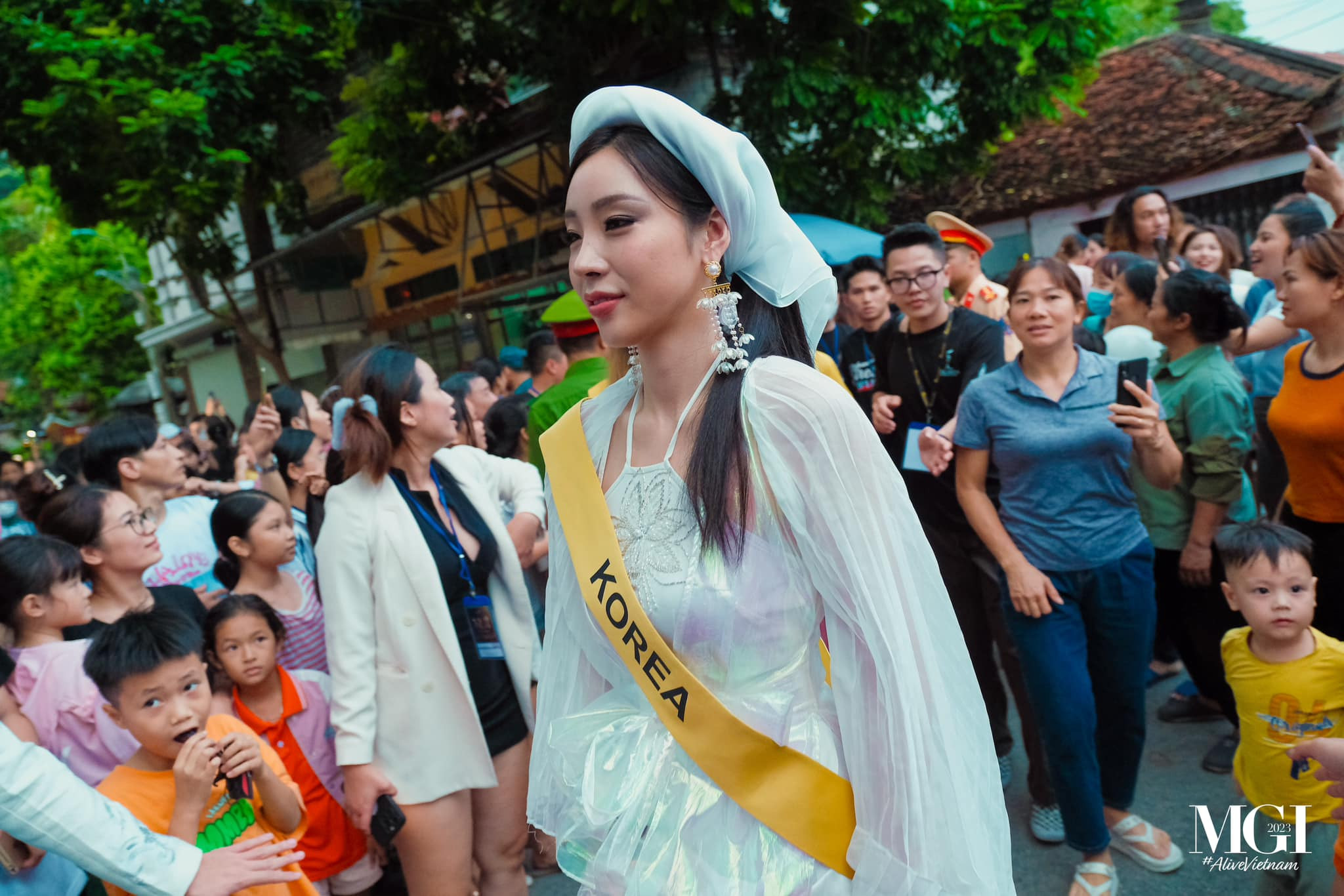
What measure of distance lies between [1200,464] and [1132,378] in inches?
33.5

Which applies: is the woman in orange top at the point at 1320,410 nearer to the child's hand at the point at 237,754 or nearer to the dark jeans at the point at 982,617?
the dark jeans at the point at 982,617

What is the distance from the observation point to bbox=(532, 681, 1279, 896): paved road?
121 inches

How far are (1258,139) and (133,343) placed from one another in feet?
102

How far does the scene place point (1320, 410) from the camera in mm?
3027

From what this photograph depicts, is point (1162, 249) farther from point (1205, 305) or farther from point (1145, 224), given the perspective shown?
point (1205, 305)

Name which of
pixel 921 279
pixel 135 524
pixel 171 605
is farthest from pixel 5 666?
pixel 921 279

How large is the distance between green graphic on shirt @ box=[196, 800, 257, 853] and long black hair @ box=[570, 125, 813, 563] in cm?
178

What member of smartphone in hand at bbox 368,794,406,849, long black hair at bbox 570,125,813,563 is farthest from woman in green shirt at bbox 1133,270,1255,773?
smartphone in hand at bbox 368,794,406,849

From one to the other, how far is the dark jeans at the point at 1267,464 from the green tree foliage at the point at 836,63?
4813 mm

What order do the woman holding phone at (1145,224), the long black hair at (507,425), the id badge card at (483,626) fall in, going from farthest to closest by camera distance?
the woman holding phone at (1145,224) < the long black hair at (507,425) < the id badge card at (483,626)

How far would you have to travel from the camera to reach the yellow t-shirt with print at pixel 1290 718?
8.63 feet

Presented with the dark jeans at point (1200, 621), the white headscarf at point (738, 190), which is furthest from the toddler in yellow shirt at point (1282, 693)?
the white headscarf at point (738, 190)

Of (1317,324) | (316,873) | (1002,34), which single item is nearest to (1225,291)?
(1317,324)

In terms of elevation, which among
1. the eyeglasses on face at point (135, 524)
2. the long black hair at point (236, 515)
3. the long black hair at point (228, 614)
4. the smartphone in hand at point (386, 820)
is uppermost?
the eyeglasses on face at point (135, 524)
